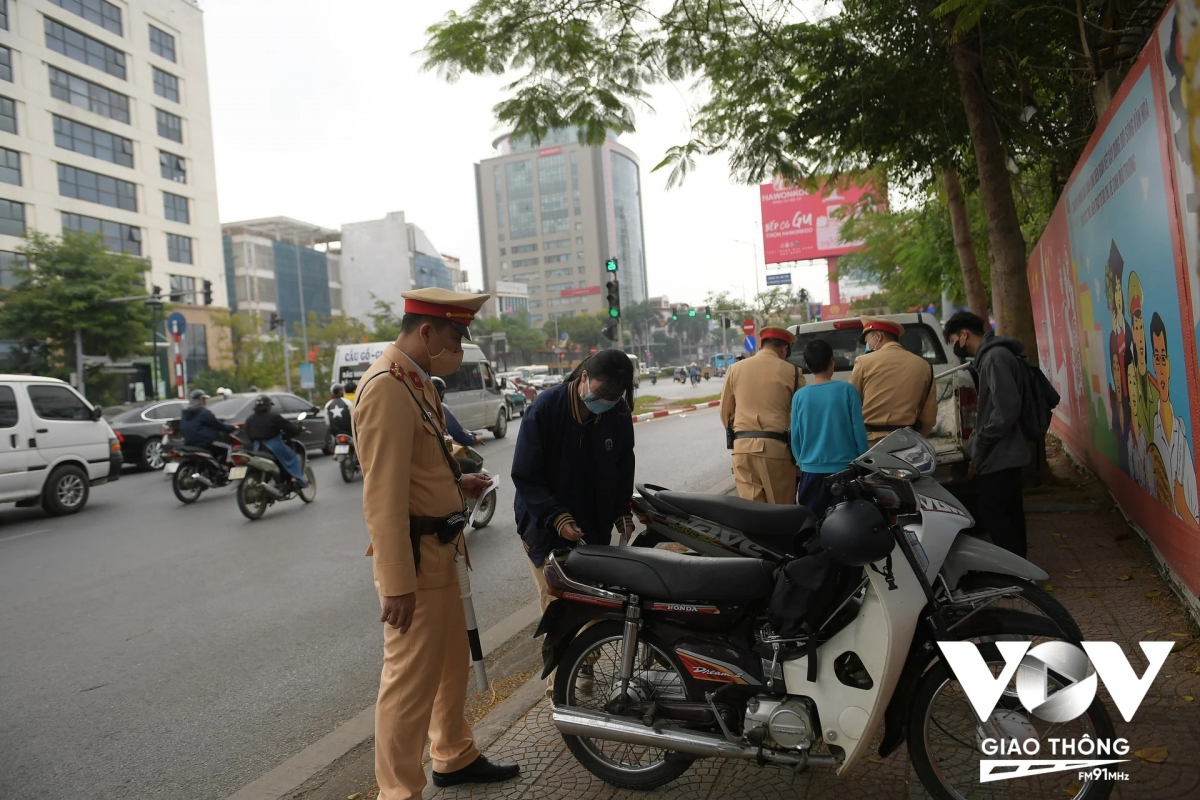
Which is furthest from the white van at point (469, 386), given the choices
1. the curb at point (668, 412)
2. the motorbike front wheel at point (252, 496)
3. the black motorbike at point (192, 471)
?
the motorbike front wheel at point (252, 496)

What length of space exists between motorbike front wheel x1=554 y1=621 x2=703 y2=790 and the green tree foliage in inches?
1184

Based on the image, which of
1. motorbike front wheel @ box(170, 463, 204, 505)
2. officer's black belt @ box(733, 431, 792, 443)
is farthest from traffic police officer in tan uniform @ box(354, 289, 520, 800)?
motorbike front wheel @ box(170, 463, 204, 505)

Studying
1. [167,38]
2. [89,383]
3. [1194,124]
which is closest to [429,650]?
[1194,124]

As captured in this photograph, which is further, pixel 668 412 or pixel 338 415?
pixel 668 412

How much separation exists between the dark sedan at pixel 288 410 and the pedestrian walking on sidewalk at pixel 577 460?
1436 cm

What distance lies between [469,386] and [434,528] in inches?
649

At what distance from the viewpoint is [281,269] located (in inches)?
3009

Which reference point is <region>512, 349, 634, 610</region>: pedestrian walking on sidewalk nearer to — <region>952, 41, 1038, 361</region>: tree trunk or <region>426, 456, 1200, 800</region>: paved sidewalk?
<region>426, 456, 1200, 800</region>: paved sidewalk

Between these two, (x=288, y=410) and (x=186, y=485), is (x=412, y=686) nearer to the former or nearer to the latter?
(x=186, y=485)

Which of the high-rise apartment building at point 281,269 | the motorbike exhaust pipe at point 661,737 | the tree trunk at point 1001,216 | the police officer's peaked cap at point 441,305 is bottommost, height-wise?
the motorbike exhaust pipe at point 661,737

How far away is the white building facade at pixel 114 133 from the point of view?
3638 centimetres

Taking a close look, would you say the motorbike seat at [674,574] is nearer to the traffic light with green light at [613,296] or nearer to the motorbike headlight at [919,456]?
the motorbike headlight at [919,456]

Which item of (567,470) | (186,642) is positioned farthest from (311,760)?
(186,642)

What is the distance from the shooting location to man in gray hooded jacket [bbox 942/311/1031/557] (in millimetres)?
4816
